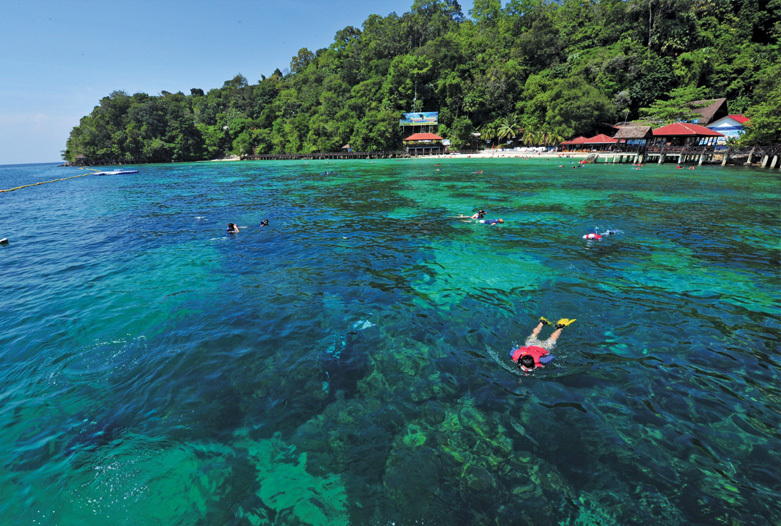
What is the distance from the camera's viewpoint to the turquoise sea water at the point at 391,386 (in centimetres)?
410

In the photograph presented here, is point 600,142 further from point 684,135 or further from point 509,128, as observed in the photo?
point 509,128

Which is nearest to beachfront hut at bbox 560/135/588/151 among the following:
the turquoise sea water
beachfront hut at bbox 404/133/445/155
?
beachfront hut at bbox 404/133/445/155

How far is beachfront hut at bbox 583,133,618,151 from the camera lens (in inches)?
2141

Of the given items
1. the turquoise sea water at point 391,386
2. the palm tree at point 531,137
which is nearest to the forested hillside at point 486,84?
the palm tree at point 531,137

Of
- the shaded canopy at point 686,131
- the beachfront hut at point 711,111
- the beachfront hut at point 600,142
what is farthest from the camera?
the beachfront hut at point 600,142

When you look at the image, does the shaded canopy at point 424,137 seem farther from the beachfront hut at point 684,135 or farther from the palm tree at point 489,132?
the beachfront hut at point 684,135

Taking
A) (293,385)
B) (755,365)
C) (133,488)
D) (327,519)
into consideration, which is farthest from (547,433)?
(133,488)

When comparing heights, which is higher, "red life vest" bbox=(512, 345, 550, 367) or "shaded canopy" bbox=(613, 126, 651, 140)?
"shaded canopy" bbox=(613, 126, 651, 140)

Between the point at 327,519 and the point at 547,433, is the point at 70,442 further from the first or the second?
the point at 547,433

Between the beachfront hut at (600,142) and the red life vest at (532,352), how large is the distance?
205ft

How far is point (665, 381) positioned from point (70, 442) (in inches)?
402

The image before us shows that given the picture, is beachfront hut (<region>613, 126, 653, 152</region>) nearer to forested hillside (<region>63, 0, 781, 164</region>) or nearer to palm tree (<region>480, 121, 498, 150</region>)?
forested hillside (<region>63, 0, 781, 164</region>)

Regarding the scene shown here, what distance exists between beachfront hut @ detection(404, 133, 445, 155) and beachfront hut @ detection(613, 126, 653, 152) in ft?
117

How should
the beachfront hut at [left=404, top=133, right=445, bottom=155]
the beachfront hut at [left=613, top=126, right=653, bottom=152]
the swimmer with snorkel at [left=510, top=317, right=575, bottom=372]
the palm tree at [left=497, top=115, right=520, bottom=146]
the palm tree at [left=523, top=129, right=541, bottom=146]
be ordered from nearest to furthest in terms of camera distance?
the swimmer with snorkel at [left=510, top=317, right=575, bottom=372], the beachfront hut at [left=613, top=126, right=653, bottom=152], the palm tree at [left=523, top=129, right=541, bottom=146], the palm tree at [left=497, top=115, right=520, bottom=146], the beachfront hut at [left=404, top=133, right=445, bottom=155]
